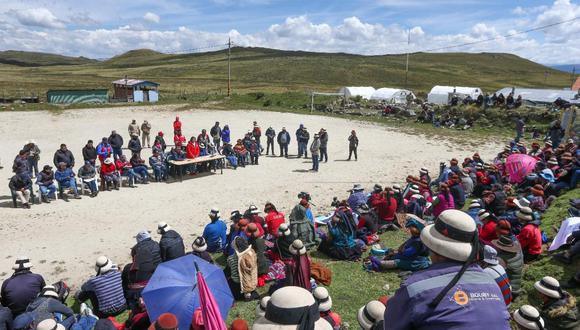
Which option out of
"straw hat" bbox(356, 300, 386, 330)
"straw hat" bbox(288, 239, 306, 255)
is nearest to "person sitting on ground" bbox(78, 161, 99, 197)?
"straw hat" bbox(288, 239, 306, 255)

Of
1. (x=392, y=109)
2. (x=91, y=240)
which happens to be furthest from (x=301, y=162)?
(x=392, y=109)

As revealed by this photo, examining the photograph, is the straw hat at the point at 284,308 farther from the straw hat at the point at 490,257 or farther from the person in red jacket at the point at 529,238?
the person in red jacket at the point at 529,238

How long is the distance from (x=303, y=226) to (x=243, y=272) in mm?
2784

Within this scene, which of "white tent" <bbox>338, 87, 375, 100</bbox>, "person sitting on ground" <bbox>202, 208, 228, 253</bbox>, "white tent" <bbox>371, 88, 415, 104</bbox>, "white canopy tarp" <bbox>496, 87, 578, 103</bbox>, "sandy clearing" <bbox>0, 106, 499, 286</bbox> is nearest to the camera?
"person sitting on ground" <bbox>202, 208, 228, 253</bbox>

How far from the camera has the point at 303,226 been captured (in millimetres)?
10305

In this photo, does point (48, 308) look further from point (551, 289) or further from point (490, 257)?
point (551, 289)

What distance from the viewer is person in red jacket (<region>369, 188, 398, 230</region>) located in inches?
455

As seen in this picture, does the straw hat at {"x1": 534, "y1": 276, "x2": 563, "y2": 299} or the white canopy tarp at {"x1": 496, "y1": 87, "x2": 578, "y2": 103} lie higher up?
the white canopy tarp at {"x1": 496, "y1": 87, "x2": 578, "y2": 103}

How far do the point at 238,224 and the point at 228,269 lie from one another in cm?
129

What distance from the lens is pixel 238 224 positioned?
919cm

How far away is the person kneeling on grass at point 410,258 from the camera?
8789mm

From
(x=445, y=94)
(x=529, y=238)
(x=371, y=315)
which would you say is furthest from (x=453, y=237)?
Answer: (x=445, y=94)

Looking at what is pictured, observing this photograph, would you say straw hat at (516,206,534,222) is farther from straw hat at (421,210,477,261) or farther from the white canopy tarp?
the white canopy tarp

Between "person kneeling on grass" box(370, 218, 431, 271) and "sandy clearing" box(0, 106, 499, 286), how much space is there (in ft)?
16.8
